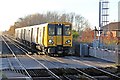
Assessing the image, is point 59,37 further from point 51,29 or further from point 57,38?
point 51,29

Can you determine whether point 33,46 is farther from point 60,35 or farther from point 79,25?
point 79,25

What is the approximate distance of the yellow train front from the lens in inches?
1043

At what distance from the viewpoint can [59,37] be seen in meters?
26.8

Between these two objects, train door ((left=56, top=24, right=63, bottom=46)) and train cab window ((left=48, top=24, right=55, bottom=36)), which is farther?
train door ((left=56, top=24, right=63, bottom=46))

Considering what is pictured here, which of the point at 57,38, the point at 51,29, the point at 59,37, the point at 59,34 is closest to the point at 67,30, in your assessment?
the point at 59,34

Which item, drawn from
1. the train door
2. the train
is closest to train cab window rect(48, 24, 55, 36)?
the train

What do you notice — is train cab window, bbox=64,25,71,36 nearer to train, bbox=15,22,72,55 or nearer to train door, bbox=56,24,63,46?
train, bbox=15,22,72,55

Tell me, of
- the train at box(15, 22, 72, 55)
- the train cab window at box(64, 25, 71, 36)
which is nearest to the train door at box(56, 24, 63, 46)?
the train at box(15, 22, 72, 55)

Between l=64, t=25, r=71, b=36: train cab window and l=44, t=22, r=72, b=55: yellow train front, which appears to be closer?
l=44, t=22, r=72, b=55: yellow train front

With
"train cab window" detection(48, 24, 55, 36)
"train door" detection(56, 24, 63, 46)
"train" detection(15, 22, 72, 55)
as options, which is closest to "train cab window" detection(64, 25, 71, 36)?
"train" detection(15, 22, 72, 55)

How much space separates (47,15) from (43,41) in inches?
2739

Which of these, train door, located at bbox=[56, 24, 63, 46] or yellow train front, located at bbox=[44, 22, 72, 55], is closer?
yellow train front, located at bbox=[44, 22, 72, 55]

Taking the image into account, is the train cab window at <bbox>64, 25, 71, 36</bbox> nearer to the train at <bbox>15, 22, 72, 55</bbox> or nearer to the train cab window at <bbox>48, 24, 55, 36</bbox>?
the train at <bbox>15, 22, 72, 55</bbox>

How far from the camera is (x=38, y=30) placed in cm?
3008
